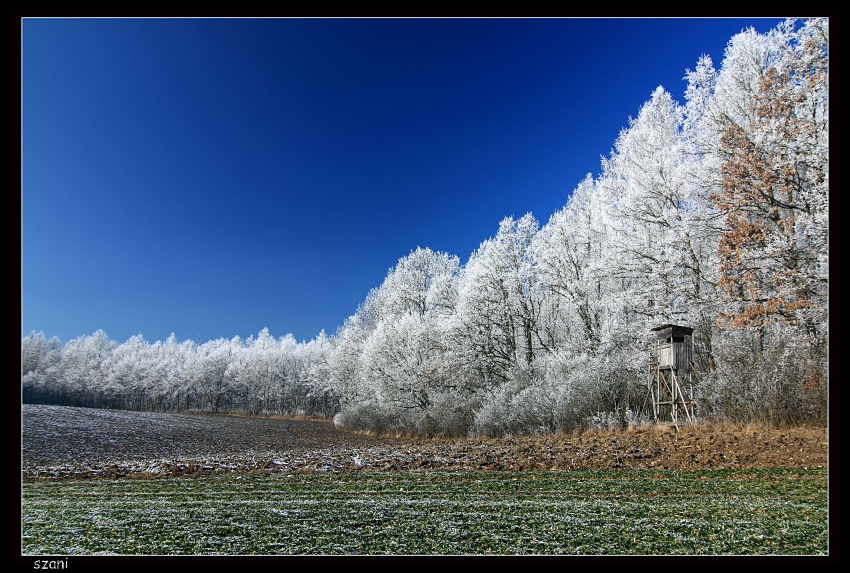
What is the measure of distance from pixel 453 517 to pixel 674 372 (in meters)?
11.7

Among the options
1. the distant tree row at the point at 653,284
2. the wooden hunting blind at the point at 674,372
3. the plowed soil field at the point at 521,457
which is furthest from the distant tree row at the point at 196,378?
the wooden hunting blind at the point at 674,372

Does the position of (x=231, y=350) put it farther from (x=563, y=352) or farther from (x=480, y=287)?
(x=563, y=352)

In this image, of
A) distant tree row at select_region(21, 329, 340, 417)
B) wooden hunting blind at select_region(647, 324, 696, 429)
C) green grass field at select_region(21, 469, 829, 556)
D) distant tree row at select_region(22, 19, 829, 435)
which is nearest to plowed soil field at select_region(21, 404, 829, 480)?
wooden hunting blind at select_region(647, 324, 696, 429)

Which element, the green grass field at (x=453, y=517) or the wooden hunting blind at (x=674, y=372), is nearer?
the green grass field at (x=453, y=517)

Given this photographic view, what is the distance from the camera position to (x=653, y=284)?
51.3 feet

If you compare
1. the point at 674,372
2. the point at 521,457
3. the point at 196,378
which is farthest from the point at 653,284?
the point at 196,378

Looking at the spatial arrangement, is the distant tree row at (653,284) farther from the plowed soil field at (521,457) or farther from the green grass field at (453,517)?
the green grass field at (453,517)

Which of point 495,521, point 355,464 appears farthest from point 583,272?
point 495,521

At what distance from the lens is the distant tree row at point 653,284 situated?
436 inches

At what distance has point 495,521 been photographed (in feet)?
14.9

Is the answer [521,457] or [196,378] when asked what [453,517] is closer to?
[521,457]

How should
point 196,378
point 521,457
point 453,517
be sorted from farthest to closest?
point 196,378, point 521,457, point 453,517

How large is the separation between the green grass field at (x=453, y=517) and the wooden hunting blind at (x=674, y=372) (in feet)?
22.9

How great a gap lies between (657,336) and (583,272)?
14.5 ft
